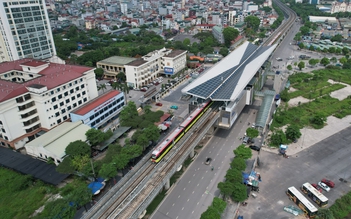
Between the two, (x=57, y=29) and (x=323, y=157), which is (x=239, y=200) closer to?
(x=323, y=157)

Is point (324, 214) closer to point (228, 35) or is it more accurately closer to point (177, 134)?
point (177, 134)

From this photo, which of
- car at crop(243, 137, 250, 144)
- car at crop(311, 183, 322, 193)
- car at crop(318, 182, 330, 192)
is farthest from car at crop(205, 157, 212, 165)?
car at crop(318, 182, 330, 192)

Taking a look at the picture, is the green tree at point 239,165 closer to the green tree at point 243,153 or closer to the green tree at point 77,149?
the green tree at point 243,153

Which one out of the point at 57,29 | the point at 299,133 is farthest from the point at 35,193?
the point at 57,29

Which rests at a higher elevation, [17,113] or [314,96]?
[17,113]

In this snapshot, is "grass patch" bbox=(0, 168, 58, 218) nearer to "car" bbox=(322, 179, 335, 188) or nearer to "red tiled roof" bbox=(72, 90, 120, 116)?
"red tiled roof" bbox=(72, 90, 120, 116)

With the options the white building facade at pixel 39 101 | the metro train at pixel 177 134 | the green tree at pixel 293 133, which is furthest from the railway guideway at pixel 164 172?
the white building facade at pixel 39 101
